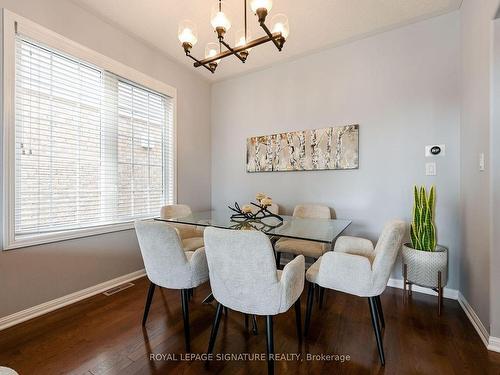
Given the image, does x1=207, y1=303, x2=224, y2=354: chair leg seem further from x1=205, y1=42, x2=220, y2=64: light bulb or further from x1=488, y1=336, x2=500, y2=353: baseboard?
x1=205, y1=42, x2=220, y2=64: light bulb

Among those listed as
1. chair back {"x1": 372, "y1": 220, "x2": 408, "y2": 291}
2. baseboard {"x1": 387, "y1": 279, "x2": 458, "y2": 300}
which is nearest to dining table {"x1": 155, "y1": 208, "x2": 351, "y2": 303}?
chair back {"x1": 372, "y1": 220, "x2": 408, "y2": 291}

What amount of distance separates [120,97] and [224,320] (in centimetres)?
255

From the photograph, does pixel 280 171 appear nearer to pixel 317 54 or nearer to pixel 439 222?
pixel 317 54

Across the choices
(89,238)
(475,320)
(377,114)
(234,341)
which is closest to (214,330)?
(234,341)

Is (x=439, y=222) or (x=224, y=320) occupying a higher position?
(x=439, y=222)

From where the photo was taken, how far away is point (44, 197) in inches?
80.7

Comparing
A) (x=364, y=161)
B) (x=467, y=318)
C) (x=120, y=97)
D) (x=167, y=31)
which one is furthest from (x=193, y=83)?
(x=467, y=318)

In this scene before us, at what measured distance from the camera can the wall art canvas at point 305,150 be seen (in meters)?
2.72

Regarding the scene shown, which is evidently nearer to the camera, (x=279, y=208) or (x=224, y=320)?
(x=224, y=320)

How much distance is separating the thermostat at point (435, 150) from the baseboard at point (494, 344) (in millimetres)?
1544

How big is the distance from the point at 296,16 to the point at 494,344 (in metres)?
3.08

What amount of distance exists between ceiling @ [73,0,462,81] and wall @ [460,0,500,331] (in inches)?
20.3

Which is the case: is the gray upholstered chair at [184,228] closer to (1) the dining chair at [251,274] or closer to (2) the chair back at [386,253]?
(1) the dining chair at [251,274]

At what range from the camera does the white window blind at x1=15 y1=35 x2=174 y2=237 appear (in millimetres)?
1938
